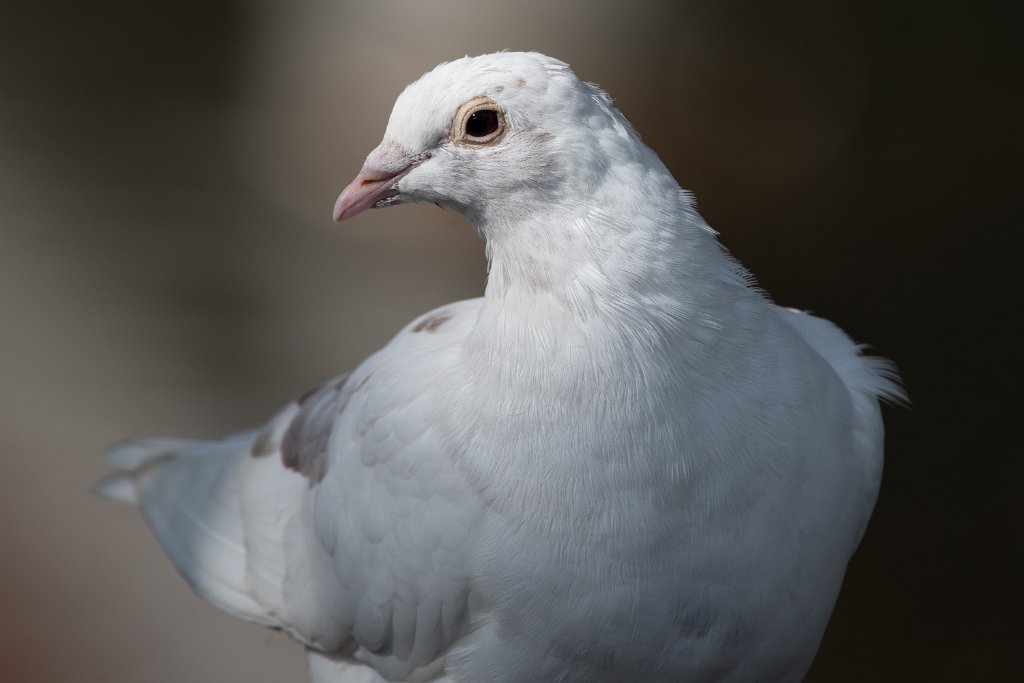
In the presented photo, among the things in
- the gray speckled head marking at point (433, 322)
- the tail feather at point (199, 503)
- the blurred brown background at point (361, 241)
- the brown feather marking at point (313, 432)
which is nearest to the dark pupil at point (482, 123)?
the gray speckled head marking at point (433, 322)

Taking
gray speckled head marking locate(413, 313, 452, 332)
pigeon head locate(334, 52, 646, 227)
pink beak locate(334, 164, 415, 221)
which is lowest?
gray speckled head marking locate(413, 313, 452, 332)

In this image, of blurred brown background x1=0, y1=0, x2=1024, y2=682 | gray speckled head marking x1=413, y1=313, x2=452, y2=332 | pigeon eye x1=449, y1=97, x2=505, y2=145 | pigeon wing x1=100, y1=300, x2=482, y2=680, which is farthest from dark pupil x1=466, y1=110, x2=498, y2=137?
blurred brown background x1=0, y1=0, x2=1024, y2=682

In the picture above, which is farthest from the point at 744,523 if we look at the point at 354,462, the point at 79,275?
the point at 79,275

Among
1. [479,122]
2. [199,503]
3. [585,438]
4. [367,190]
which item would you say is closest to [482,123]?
[479,122]

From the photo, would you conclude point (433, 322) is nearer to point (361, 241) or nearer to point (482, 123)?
point (482, 123)

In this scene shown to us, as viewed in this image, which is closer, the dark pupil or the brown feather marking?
the dark pupil

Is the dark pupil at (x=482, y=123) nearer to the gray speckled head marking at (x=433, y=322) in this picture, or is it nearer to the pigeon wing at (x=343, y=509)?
the pigeon wing at (x=343, y=509)

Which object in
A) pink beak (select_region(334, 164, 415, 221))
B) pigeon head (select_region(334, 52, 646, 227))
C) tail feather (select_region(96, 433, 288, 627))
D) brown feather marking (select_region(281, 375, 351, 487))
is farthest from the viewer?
tail feather (select_region(96, 433, 288, 627))

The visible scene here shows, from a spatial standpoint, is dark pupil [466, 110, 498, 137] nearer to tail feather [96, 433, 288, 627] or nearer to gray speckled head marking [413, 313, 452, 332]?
gray speckled head marking [413, 313, 452, 332]
